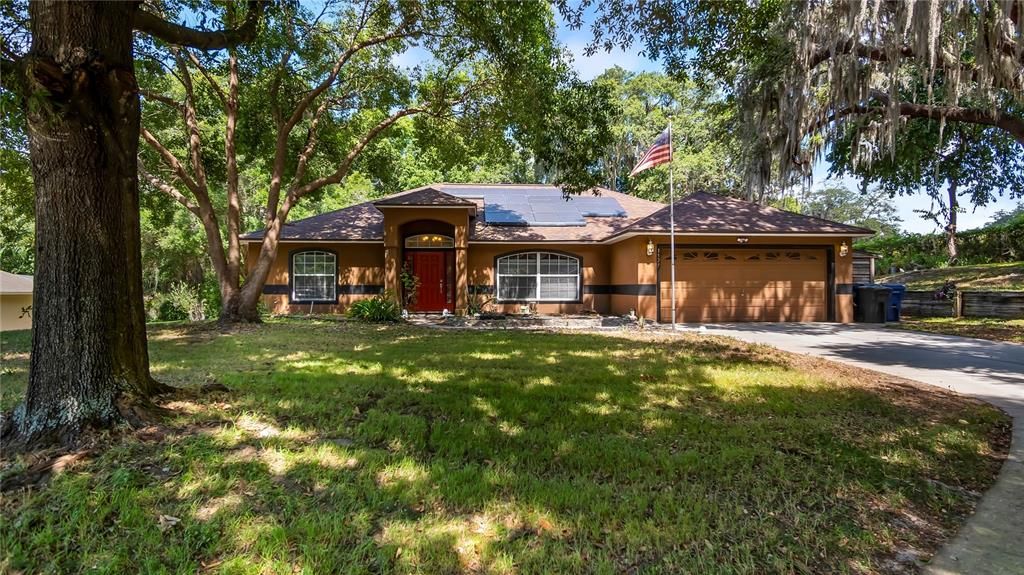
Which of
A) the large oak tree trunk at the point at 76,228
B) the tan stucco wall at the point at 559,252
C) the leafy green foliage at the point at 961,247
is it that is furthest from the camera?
the leafy green foliage at the point at 961,247

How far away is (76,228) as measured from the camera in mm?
3117

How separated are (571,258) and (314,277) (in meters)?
8.68

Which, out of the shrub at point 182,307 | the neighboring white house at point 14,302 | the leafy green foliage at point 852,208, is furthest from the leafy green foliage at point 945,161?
the leafy green foliage at point 852,208

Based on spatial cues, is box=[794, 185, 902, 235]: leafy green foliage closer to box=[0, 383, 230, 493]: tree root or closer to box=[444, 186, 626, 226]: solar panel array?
box=[444, 186, 626, 226]: solar panel array

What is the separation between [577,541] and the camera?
7.55ft

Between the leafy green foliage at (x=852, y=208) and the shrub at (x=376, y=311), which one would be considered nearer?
the shrub at (x=376, y=311)

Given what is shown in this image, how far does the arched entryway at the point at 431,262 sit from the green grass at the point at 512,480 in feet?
32.5

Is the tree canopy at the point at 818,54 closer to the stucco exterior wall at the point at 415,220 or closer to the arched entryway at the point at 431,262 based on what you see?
the stucco exterior wall at the point at 415,220

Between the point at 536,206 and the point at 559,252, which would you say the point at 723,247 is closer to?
the point at 559,252

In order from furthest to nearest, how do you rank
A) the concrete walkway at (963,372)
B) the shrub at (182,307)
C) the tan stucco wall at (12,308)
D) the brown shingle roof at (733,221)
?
the tan stucco wall at (12,308), the shrub at (182,307), the brown shingle roof at (733,221), the concrete walkway at (963,372)

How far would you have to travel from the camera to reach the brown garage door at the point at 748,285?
44.4 feet

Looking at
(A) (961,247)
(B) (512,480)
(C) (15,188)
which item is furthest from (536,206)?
(A) (961,247)

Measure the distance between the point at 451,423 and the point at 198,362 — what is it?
4168 millimetres

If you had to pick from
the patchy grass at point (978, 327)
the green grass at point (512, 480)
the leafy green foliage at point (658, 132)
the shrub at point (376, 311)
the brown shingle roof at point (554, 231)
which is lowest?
the green grass at point (512, 480)
